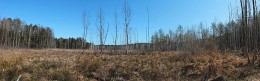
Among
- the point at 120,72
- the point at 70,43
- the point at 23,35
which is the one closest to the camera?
the point at 120,72

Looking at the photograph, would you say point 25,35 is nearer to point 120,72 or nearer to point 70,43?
point 70,43

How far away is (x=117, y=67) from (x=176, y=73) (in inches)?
107

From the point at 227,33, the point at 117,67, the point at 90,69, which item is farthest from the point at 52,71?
the point at 227,33

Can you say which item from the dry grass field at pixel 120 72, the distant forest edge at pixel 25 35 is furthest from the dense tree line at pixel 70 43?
the dry grass field at pixel 120 72

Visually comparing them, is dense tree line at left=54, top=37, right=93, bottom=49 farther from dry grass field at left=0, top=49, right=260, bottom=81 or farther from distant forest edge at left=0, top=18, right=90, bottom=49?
dry grass field at left=0, top=49, right=260, bottom=81

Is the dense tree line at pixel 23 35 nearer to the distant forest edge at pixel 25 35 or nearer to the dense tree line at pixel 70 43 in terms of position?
the distant forest edge at pixel 25 35

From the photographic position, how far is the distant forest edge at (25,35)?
6431cm

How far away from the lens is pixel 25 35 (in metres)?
75.4

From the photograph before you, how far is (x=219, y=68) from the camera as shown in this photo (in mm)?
12578

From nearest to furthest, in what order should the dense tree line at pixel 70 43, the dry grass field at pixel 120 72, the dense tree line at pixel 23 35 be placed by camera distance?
the dry grass field at pixel 120 72 < the dense tree line at pixel 23 35 < the dense tree line at pixel 70 43

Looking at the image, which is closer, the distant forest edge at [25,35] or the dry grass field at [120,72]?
the dry grass field at [120,72]

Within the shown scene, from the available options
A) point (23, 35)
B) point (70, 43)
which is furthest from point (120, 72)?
point (70, 43)

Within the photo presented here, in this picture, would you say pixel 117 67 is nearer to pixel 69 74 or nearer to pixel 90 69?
pixel 90 69


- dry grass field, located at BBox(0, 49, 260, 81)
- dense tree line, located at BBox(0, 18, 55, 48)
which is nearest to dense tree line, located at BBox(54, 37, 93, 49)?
dense tree line, located at BBox(0, 18, 55, 48)
